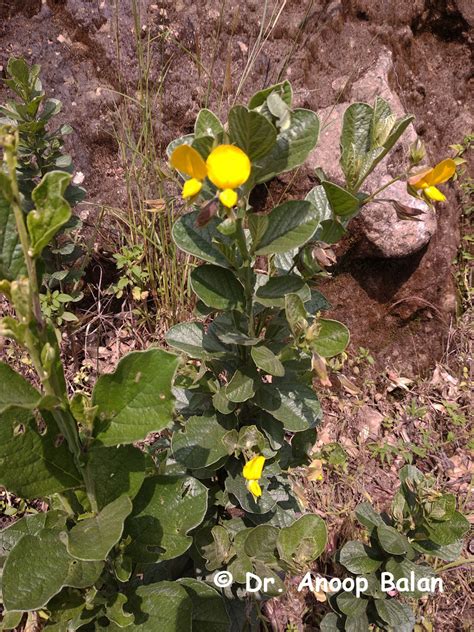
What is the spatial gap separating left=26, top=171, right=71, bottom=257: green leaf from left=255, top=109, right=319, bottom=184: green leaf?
28 centimetres

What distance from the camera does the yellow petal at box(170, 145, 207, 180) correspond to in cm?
62

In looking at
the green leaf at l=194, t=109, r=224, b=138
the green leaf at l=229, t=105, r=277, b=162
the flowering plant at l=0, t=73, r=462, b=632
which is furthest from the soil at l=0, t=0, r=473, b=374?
the green leaf at l=229, t=105, r=277, b=162

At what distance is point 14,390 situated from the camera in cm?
56

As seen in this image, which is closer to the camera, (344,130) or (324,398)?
(344,130)

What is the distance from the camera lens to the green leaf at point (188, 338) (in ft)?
3.25

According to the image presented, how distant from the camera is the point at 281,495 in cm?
117

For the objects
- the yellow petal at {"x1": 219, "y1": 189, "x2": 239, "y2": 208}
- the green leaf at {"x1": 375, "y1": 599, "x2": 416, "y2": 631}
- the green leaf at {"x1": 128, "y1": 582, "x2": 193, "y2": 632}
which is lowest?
the green leaf at {"x1": 375, "y1": 599, "x2": 416, "y2": 631}

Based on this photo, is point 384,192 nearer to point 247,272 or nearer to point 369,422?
Result: point 369,422

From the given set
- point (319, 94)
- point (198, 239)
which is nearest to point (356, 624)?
point (198, 239)

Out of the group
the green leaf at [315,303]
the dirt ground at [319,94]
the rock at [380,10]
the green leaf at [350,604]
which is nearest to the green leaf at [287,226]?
the green leaf at [315,303]

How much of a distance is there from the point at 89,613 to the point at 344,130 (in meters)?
0.87

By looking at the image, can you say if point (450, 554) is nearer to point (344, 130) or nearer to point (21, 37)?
point (344, 130)

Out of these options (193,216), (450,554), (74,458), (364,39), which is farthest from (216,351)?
(364,39)

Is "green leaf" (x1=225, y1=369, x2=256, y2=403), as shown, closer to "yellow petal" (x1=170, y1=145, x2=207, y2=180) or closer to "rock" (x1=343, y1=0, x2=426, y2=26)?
"yellow petal" (x1=170, y1=145, x2=207, y2=180)
